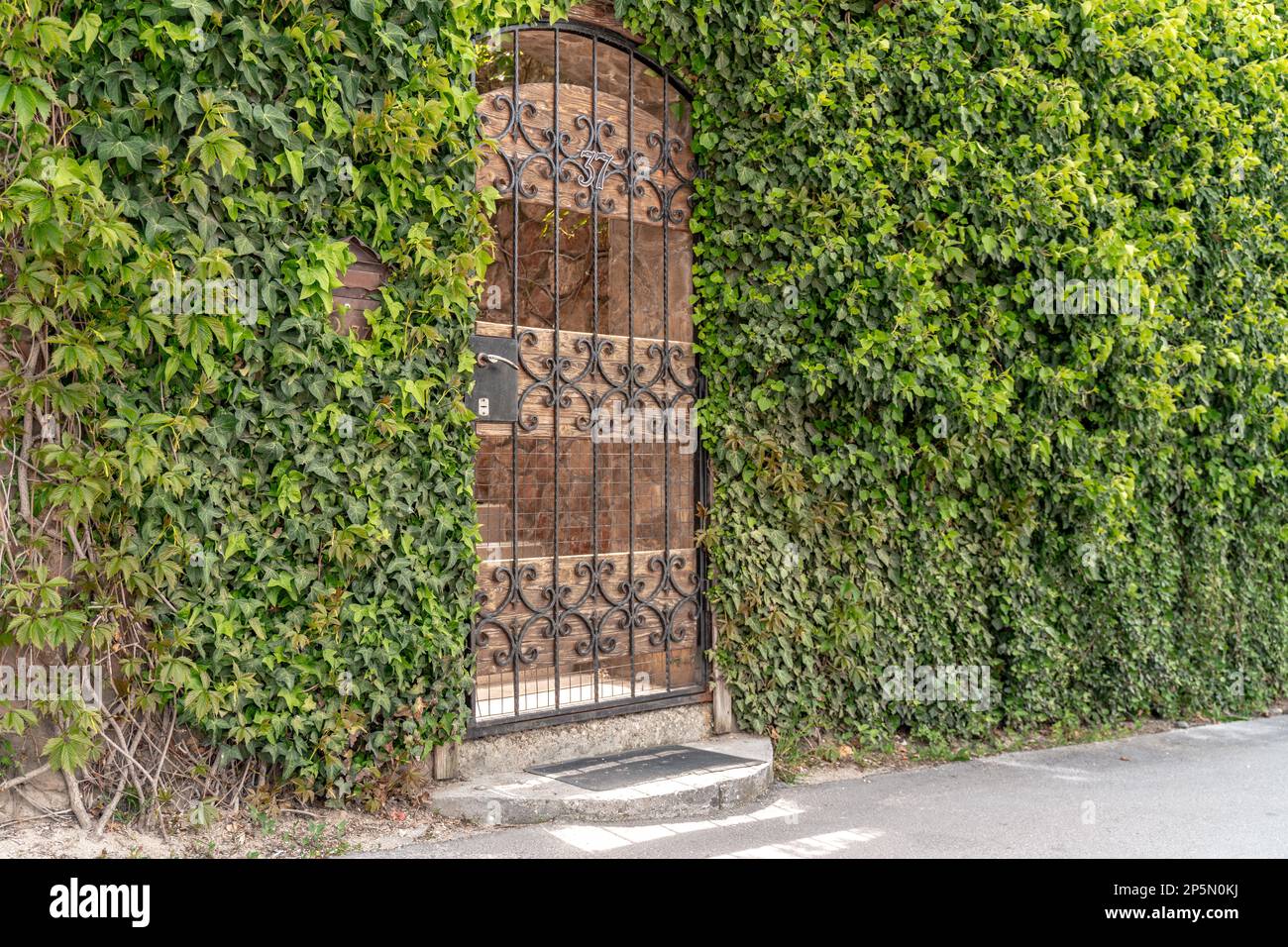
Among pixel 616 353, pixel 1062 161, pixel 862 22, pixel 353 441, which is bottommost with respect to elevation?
pixel 353 441

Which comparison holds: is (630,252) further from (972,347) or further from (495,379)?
(972,347)

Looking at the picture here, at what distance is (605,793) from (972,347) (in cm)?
365

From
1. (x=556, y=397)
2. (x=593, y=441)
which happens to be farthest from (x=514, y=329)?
(x=593, y=441)

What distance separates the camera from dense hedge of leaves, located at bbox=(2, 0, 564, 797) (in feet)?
14.6

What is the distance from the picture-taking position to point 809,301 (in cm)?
668

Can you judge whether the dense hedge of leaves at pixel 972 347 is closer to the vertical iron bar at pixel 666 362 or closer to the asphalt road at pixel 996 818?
the vertical iron bar at pixel 666 362

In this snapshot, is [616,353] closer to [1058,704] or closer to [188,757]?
[188,757]

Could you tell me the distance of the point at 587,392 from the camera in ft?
20.5

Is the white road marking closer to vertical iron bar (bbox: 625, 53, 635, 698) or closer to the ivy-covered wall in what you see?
the ivy-covered wall

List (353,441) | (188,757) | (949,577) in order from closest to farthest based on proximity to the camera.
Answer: (188,757)
(353,441)
(949,577)

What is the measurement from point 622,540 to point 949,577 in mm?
2242

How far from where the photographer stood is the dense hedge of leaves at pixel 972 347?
261 inches

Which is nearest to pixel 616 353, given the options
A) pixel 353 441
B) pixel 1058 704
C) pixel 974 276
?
pixel 353 441

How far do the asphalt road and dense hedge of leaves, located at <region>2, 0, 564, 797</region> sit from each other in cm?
93
